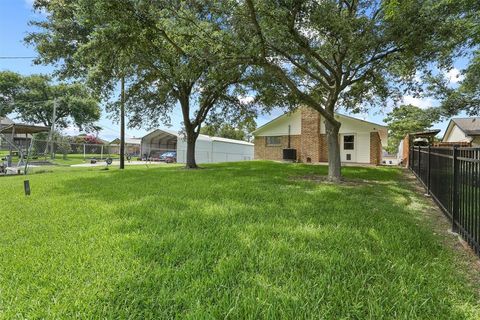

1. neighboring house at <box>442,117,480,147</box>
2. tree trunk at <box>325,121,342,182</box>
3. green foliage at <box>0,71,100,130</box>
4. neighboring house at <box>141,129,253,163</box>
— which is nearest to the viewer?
tree trunk at <box>325,121,342,182</box>

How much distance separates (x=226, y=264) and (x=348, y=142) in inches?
769

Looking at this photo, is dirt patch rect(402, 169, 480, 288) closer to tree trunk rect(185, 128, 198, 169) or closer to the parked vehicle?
tree trunk rect(185, 128, 198, 169)

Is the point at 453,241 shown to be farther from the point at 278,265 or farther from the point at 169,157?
the point at 169,157

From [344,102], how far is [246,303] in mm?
12245

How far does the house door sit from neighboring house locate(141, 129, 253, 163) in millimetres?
13467

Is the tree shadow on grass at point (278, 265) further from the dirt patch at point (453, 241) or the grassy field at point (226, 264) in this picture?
the dirt patch at point (453, 241)

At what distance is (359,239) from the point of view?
3322mm

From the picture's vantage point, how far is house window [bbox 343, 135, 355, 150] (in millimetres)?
20188

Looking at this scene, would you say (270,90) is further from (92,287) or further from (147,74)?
(92,287)

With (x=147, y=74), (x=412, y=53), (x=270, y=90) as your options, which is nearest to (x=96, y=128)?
(x=147, y=74)

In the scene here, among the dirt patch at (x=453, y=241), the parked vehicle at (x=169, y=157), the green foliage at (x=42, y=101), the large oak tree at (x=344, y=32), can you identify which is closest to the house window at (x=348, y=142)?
the large oak tree at (x=344, y=32)

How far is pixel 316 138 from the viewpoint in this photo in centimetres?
2023

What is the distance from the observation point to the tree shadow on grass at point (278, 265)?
1.98 metres

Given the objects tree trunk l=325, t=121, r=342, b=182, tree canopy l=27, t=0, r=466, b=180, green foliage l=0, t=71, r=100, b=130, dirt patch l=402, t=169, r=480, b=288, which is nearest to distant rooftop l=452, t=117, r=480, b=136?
tree canopy l=27, t=0, r=466, b=180
